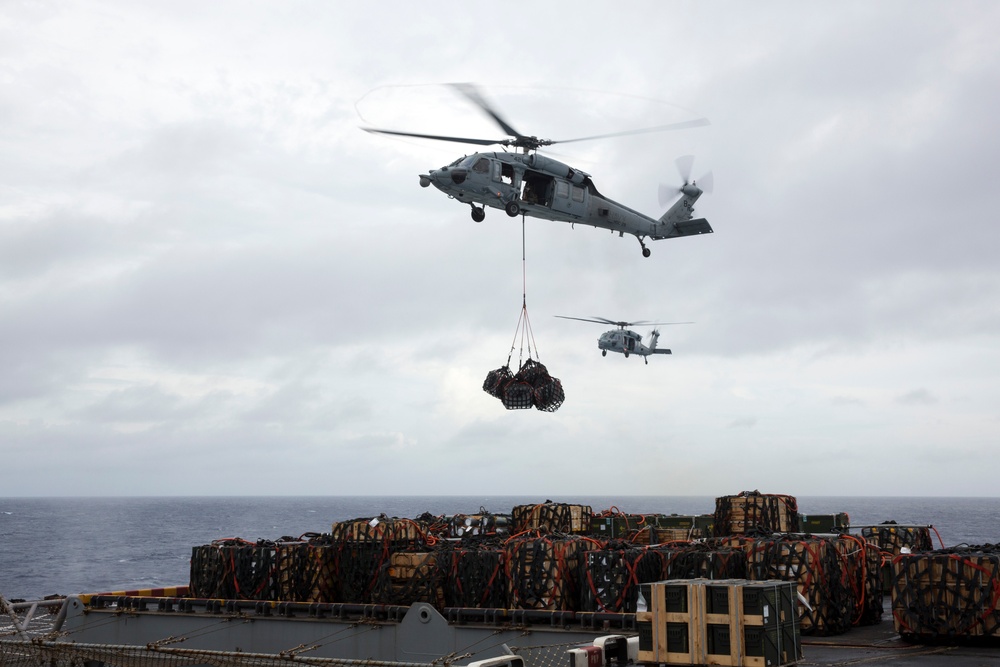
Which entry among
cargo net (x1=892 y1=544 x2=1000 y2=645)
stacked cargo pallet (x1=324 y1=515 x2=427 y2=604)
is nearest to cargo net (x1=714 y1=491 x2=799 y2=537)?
cargo net (x1=892 y1=544 x2=1000 y2=645)

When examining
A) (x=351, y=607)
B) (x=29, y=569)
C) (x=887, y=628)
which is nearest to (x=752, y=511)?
(x=887, y=628)

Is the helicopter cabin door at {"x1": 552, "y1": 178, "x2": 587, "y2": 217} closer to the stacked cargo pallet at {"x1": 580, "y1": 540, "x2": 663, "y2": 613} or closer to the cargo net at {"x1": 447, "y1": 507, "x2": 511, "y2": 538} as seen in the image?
the cargo net at {"x1": 447, "y1": 507, "x2": 511, "y2": 538}

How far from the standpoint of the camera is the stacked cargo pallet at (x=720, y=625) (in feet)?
38.4

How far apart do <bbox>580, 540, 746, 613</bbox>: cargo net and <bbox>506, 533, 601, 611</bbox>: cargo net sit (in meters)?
0.43

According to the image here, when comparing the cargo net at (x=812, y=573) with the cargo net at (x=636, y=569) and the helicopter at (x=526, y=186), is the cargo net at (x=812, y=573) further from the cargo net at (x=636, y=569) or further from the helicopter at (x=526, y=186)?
the helicopter at (x=526, y=186)

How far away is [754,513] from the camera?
23938 millimetres

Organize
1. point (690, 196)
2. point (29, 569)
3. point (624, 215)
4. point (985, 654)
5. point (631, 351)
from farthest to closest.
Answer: point (29, 569) → point (631, 351) → point (690, 196) → point (624, 215) → point (985, 654)

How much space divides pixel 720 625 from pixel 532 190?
19003 mm

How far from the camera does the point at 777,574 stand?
17422 mm

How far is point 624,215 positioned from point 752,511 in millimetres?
12235

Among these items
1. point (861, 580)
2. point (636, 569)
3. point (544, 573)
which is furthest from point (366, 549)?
point (861, 580)

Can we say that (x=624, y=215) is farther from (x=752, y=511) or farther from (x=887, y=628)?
(x=887, y=628)

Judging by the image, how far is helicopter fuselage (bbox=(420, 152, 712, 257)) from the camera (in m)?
27.0

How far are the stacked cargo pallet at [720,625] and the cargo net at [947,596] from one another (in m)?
4.69
